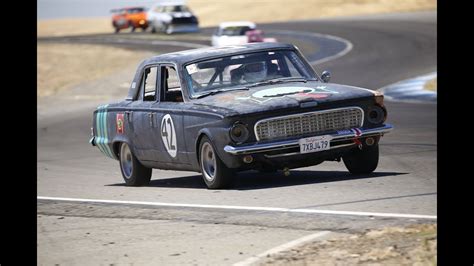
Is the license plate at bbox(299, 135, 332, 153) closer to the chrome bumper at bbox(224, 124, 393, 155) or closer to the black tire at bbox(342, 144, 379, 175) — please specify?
the chrome bumper at bbox(224, 124, 393, 155)

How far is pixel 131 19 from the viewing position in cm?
6694

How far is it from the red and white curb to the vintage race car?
11.6 meters

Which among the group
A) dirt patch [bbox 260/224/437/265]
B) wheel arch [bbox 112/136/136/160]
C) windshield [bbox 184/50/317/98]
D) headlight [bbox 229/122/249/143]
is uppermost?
windshield [bbox 184/50/317/98]

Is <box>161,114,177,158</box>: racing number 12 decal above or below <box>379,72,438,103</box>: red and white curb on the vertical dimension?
above

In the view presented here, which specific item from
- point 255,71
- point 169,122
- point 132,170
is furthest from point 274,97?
point 132,170

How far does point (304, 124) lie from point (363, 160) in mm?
973

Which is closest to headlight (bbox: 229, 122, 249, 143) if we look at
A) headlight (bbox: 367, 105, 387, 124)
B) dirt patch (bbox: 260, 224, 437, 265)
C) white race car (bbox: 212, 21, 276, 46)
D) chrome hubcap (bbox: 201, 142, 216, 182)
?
chrome hubcap (bbox: 201, 142, 216, 182)

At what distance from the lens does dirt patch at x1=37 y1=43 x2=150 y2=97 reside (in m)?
40.3

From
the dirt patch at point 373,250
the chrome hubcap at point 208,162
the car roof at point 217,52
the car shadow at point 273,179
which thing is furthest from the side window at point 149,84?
the dirt patch at point 373,250

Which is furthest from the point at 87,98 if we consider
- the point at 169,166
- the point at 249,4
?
the point at 249,4

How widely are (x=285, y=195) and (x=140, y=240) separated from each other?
87.3 inches

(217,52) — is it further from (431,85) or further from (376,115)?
(431,85)

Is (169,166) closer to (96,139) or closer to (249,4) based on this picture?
(96,139)

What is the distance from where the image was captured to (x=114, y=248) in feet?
27.3
